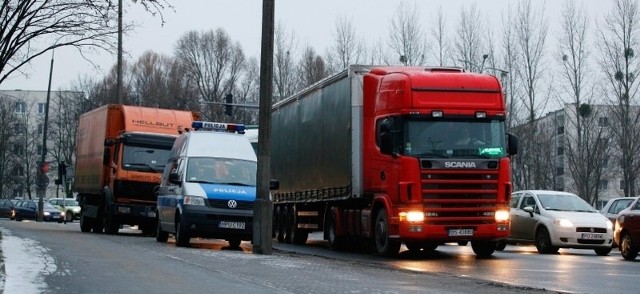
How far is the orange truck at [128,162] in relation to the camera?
30328mm

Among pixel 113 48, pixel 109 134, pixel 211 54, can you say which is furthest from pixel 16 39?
pixel 211 54

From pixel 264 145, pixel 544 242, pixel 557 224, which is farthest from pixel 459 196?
pixel 544 242

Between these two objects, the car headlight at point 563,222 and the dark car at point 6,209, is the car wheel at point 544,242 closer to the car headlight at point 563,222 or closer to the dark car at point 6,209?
the car headlight at point 563,222

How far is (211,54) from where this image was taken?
9000cm

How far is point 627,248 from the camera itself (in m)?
23.1

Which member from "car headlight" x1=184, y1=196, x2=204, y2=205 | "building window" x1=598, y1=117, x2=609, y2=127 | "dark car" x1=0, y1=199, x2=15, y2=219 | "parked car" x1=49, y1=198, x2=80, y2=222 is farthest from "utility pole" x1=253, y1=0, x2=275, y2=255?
"dark car" x1=0, y1=199, x2=15, y2=219

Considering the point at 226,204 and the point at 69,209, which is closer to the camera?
the point at 226,204

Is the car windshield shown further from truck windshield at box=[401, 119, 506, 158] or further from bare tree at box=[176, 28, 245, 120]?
bare tree at box=[176, 28, 245, 120]

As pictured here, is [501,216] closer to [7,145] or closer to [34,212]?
[34,212]

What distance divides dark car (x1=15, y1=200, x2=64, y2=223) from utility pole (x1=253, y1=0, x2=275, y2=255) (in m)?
47.2

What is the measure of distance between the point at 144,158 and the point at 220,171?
661cm

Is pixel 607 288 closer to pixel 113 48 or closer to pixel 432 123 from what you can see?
pixel 432 123

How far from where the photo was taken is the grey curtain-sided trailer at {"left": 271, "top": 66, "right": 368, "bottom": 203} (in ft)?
75.0

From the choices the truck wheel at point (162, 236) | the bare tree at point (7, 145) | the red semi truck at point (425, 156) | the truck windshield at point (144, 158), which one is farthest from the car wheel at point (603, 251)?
the bare tree at point (7, 145)
